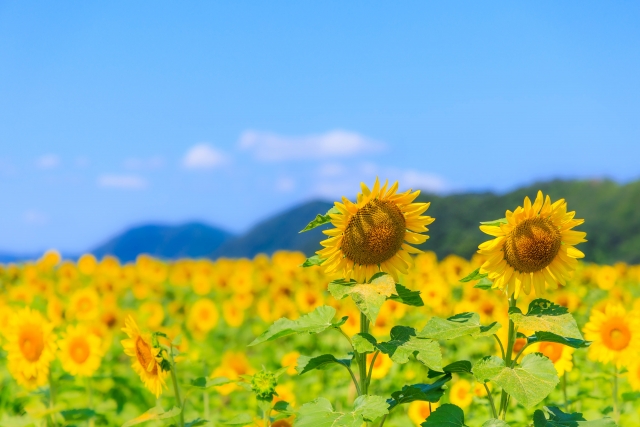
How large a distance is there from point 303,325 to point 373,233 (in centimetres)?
47

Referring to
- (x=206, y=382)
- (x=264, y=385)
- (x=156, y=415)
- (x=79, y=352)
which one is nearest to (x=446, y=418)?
(x=264, y=385)

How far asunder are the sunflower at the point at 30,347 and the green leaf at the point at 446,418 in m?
2.28

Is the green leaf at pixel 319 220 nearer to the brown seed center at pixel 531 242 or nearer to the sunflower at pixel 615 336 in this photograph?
the brown seed center at pixel 531 242

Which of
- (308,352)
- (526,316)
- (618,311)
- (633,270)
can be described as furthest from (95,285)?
(633,270)

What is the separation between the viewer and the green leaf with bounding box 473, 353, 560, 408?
2.46 meters

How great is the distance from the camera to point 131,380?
581 centimetres

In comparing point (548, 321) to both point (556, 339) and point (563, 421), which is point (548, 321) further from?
point (563, 421)

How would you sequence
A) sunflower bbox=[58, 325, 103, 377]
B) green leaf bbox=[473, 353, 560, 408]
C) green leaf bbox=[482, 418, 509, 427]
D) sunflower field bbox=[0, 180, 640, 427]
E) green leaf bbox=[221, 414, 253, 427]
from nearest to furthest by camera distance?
green leaf bbox=[473, 353, 560, 408] → green leaf bbox=[482, 418, 509, 427] → sunflower field bbox=[0, 180, 640, 427] → green leaf bbox=[221, 414, 253, 427] → sunflower bbox=[58, 325, 103, 377]

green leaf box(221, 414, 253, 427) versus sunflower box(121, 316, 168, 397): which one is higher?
sunflower box(121, 316, 168, 397)

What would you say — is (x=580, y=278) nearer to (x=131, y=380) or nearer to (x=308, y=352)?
(x=308, y=352)

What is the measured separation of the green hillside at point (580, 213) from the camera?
22.3 metres

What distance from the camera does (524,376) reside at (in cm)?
261

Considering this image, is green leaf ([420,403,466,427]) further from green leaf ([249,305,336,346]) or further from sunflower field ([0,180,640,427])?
green leaf ([249,305,336,346])

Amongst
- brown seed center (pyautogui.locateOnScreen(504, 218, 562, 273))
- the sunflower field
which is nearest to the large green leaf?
the sunflower field
